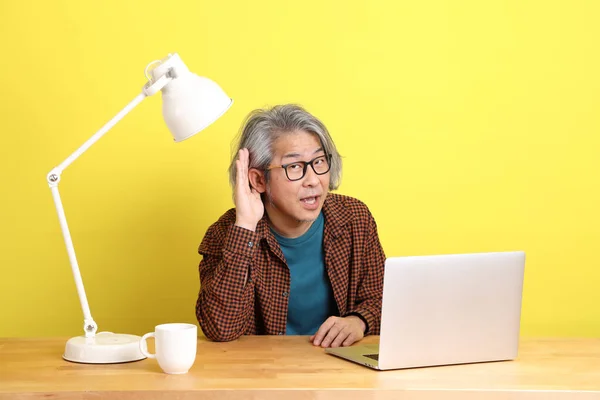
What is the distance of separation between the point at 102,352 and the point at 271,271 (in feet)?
2.45

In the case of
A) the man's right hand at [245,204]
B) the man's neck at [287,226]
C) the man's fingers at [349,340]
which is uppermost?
the man's right hand at [245,204]

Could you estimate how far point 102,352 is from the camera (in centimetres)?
173

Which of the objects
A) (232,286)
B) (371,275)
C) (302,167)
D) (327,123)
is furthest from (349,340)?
(327,123)

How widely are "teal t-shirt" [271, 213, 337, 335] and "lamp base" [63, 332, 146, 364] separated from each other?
74 cm

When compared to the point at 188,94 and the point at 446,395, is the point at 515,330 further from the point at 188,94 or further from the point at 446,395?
the point at 188,94

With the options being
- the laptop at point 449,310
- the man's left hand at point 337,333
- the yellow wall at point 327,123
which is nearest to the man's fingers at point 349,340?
the man's left hand at point 337,333

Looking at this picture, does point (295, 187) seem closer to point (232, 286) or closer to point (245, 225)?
point (245, 225)

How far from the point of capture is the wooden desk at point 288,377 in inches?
58.9

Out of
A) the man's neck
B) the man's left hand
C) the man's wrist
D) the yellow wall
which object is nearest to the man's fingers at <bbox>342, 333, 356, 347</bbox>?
the man's left hand

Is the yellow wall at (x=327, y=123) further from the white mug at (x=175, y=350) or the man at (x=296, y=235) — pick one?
the white mug at (x=175, y=350)

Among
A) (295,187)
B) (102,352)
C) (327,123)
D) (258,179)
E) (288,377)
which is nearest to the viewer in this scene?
(288,377)

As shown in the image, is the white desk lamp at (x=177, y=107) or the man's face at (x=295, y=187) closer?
the white desk lamp at (x=177, y=107)

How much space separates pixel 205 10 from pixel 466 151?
3.51ft

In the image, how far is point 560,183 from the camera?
9.82ft
